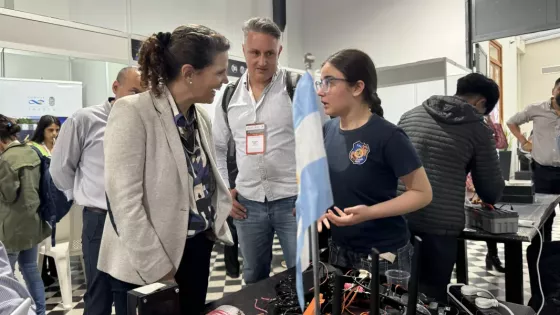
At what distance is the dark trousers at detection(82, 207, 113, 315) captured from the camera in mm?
1858

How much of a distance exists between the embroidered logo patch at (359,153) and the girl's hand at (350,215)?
0.57 ft

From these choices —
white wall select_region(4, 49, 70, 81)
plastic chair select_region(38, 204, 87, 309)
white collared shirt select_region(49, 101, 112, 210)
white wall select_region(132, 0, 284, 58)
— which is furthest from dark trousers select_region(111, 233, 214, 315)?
white wall select_region(4, 49, 70, 81)

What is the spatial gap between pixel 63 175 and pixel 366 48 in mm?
5891

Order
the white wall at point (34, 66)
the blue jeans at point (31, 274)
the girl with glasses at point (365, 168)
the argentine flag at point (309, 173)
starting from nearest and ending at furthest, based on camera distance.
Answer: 1. the argentine flag at point (309, 173)
2. the girl with glasses at point (365, 168)
3. the blue jeans at point (31, 274)
4. the white wall at point (34, 66)

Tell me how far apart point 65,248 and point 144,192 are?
240 centimetres

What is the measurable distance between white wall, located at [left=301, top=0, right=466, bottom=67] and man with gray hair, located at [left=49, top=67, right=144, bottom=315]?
18.0 feet

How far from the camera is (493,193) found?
1866mm

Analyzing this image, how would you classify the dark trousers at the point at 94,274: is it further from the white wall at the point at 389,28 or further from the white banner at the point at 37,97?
the white wall at the point at 389,28

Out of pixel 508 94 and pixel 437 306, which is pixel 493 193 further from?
pixel 508 94

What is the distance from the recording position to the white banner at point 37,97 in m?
4.95

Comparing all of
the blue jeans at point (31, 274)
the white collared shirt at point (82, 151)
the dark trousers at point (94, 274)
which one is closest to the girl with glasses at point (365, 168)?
the dark trousers at point (94, 274)

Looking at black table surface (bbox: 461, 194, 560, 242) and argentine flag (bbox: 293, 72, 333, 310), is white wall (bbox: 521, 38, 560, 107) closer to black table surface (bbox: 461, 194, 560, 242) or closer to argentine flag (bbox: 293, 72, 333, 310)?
black table surface (bbox: 461, 194, 560, 242)

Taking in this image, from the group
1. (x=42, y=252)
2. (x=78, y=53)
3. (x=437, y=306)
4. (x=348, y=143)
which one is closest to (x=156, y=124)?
(x=348, y=143)

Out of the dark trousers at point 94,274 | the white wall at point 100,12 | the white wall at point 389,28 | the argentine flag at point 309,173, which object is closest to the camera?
the argentine flag at point 309,173
